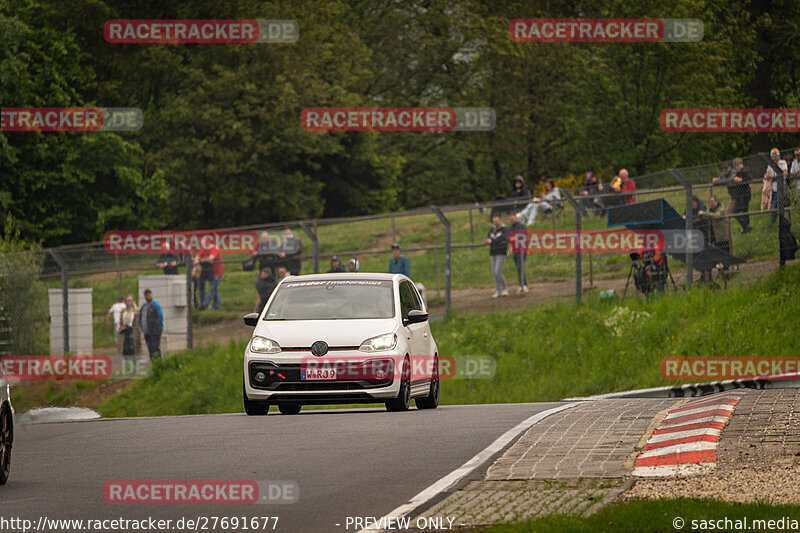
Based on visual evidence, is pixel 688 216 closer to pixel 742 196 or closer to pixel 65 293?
pixel 742 196

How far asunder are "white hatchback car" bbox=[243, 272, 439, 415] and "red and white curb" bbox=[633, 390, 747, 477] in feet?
11.5

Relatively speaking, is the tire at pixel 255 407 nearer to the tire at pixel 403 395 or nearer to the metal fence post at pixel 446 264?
the tire at pixel 403 395

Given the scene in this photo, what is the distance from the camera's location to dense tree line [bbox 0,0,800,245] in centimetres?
5419

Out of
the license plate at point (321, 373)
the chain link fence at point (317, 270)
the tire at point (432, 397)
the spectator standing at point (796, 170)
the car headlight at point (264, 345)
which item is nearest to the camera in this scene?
the license plate at point (321, 373)

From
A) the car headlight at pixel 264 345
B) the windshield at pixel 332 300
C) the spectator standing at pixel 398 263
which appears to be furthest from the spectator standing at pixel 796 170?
the car headlight at pixel 264 345

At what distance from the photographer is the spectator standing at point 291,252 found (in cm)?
2730

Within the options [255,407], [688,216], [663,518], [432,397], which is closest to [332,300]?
[255,407]

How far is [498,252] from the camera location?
1049 inches

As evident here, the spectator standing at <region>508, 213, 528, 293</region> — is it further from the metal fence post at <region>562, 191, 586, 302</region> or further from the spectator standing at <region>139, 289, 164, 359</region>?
the spectator standing at <region>139, 289, 164, 359</region>

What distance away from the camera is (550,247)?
26.0 metres

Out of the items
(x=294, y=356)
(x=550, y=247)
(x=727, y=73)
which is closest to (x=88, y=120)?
(x=727, y=73)

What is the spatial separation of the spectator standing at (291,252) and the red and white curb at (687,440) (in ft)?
46.0

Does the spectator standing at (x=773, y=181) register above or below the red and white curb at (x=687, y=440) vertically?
above

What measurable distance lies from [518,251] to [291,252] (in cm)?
478
